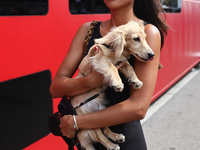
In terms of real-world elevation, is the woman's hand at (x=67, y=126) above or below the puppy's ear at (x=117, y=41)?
below

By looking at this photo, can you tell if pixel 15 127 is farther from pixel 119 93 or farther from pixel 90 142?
pixel 119 93

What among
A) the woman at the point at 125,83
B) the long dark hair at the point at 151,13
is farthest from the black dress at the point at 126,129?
the long dark hair at the point at 151,13

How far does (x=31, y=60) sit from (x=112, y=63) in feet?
3.25

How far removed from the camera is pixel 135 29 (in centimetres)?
169

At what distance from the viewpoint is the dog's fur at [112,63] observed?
1638 mm

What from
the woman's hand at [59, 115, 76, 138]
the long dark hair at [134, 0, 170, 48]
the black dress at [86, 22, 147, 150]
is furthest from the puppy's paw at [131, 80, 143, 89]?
the long dark hair at [134, 0, 170, 48]

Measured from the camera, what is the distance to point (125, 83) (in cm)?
181

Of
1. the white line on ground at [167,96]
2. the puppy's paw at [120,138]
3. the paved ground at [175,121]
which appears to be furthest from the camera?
the white line on ground at [167,96]

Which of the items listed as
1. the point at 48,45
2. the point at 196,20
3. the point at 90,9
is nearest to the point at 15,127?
the point at 48,45

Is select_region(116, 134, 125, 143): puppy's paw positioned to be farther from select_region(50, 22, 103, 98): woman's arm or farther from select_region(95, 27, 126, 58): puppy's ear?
select_region(95, 27, 126, 58): puppy's ear

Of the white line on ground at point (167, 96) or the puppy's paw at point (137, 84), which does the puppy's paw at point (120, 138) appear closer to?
the puppy's paw at point (137, 84)

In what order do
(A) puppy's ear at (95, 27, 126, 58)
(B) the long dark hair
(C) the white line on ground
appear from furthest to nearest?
(C) the white line on ground < (B) the long dark hair < (A) puppy's ear at (95, 27, 126, 58)

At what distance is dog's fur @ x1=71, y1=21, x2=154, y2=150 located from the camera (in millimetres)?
1638

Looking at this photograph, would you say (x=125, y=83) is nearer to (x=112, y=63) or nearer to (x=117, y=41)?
(x=112, y=63)
